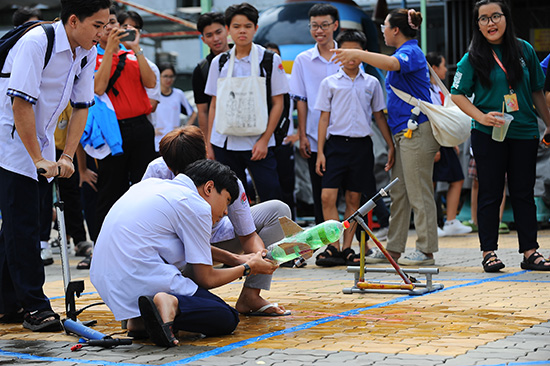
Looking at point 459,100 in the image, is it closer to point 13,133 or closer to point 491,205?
point 491,205

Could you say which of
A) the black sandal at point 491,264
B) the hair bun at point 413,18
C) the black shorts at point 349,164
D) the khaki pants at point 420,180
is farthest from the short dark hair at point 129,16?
the black sandal at point 491,264

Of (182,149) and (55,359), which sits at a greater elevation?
(182,149)

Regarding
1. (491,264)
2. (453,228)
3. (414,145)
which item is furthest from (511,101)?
(453,228)

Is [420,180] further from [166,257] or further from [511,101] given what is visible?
[166,257]

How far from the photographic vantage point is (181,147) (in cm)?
470

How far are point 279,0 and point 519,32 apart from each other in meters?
5.12

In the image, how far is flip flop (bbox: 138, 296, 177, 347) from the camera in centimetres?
384

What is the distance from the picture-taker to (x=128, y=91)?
7.34 meters

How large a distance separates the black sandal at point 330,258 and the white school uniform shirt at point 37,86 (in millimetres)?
3005

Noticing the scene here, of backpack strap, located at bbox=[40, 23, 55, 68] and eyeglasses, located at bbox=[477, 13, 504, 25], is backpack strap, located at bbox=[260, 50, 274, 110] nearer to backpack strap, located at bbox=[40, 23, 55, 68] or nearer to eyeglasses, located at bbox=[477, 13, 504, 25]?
eyeglasses, located at bbox=[477, 13, 504, 25]

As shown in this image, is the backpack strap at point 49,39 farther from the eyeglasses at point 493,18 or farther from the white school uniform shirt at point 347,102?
the eyeglasses at point 493,18

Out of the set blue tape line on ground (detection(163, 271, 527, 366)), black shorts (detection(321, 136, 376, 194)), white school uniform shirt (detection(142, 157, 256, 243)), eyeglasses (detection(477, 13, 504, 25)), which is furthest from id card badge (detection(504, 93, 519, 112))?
white school uniform shirt (detection(142, 157, 256, 243))

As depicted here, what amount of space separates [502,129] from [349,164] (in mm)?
1425

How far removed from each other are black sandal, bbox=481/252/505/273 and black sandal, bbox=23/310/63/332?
132 inches
